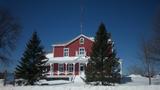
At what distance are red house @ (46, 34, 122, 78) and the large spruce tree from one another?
1196cm

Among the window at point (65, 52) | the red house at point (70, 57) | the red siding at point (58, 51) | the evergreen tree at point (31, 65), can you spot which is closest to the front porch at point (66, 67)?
the red house at point (70, 57)

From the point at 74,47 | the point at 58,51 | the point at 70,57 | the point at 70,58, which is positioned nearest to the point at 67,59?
the point at 70,58

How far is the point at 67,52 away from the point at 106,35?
15578 mm

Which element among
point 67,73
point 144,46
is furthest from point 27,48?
point 144,46

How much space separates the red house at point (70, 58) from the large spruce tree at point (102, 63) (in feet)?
39.2

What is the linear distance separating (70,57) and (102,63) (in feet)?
50.7

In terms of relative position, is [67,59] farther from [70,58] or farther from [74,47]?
[74,47]

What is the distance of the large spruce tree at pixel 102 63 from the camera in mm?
31453

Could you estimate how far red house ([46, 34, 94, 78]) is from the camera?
4584cm

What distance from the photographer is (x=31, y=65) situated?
34.4 metres

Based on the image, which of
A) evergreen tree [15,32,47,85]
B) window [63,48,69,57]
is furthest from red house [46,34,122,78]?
evergreen tree [15,32,47,85]

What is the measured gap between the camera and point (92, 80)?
104 feet

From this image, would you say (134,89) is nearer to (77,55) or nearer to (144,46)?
(144,46)

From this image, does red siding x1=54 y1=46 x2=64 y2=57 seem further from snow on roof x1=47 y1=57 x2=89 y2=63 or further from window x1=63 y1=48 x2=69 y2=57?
snow on roof x1=47 y1=57 x2=89 y2=63
